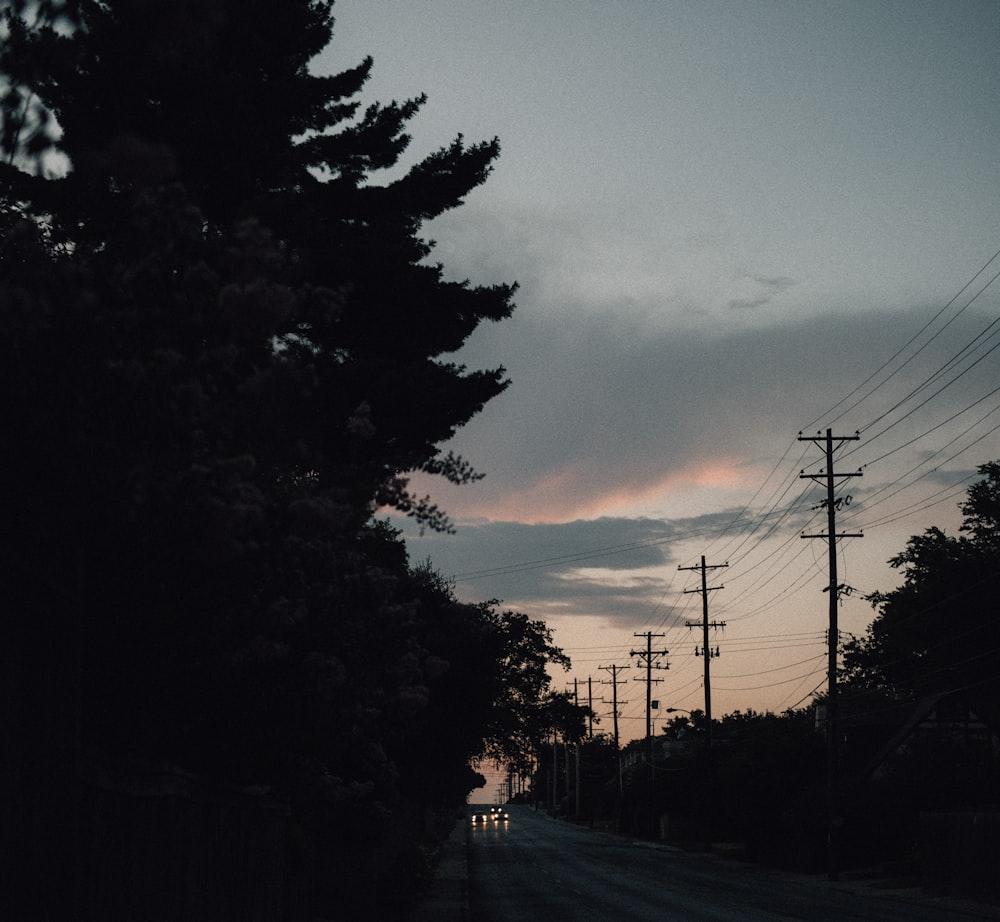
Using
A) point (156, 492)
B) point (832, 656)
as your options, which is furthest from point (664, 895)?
point (156, 492)

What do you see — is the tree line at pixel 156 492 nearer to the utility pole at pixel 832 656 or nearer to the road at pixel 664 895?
the road at pixel 664 895

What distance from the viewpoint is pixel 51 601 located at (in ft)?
24.3

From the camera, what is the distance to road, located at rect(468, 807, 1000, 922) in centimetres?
3042

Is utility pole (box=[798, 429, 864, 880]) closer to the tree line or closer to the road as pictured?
the road

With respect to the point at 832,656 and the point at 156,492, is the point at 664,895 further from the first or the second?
the point at 156,492

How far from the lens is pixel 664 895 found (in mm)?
37500

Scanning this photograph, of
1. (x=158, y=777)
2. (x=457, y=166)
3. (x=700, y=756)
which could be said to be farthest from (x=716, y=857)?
(x=158, y=777)

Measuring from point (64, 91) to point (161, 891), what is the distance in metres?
13.2

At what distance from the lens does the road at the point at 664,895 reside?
30.4 meters

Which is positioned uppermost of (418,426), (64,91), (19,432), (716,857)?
(64,91)

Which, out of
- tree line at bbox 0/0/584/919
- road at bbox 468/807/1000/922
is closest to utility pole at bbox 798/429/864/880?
road at bbox 468/807/1000/922

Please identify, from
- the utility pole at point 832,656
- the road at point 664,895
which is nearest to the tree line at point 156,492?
the road at point 664,895

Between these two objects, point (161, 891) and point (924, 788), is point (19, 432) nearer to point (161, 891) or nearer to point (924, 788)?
point (161, 891)

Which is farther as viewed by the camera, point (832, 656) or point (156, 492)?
point (832, 656)
